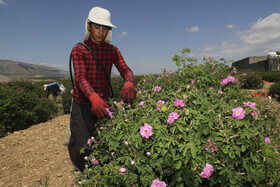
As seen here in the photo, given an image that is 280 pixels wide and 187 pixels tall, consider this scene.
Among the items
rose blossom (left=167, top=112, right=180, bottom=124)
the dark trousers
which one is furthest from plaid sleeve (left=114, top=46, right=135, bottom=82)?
rose blossom (left=167, top=112, right=180, bottom=124)

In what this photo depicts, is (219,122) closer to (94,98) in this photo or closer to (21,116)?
(94,98)

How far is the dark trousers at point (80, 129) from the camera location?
260 cm

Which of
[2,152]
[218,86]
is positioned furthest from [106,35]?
[2,152]

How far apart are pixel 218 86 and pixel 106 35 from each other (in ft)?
5.90

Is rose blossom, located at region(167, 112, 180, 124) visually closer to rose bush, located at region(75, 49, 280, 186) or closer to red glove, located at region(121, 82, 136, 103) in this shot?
rose bush, located at region(75, 49, 280, 186)

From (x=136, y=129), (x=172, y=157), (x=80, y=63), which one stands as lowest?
(x=172, y=157)

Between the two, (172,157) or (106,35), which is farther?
(106,35)

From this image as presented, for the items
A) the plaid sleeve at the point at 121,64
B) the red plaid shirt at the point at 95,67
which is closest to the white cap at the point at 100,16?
the red plaid shirt at the point at 95,67

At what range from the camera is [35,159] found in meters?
3.96

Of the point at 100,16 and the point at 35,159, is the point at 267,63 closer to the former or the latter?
the point at 100,16

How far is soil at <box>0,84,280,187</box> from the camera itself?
3.26m

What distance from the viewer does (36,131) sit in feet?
18.1

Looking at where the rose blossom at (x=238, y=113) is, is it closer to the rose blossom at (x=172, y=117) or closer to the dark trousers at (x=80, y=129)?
the rose blossom at (x=172, y=117)

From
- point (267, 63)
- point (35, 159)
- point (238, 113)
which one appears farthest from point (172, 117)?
point (267, 63)
